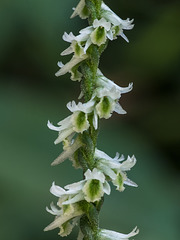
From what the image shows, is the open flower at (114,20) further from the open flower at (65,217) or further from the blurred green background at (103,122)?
the blurred green background at (103,122)

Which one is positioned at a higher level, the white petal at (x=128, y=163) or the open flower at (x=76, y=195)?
the white petal at (x=128, y=163)

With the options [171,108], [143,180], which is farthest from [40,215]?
[171,108]

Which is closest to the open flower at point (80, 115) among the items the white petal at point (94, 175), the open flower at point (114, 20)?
the white petal at point (94, 175)

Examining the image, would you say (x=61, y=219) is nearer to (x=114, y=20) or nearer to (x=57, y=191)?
(x=57, y=191)

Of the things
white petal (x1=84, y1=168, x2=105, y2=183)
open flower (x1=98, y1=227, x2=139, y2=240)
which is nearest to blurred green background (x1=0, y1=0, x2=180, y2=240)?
open flower (x1=98, y1=227, x2=139, y2=240)

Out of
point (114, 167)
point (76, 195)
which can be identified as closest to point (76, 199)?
point (76, 195)

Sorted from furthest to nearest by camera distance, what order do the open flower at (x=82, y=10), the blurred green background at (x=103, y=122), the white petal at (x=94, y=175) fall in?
the blurred green background at (x=103, y=122) → the open flower at (x=82, y=10) → the white petal at (x=94, y=175)
